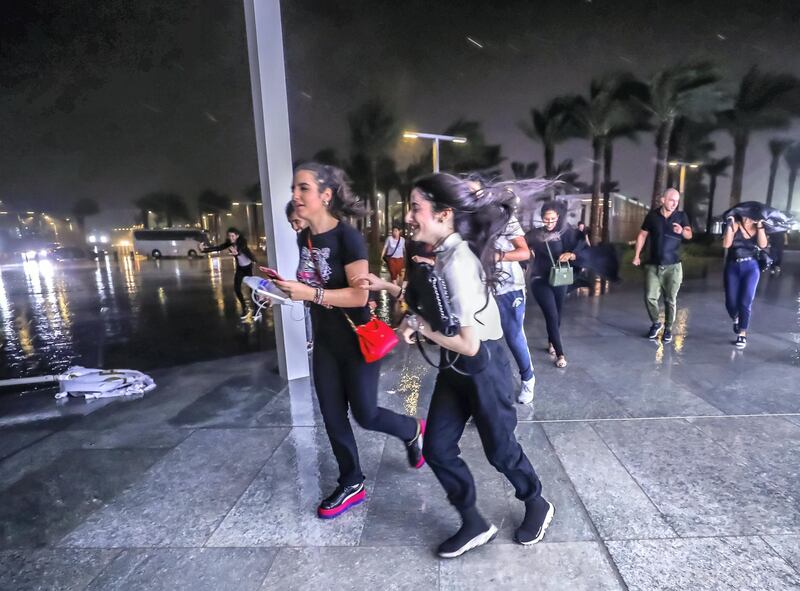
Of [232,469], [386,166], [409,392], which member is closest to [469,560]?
[232,469]

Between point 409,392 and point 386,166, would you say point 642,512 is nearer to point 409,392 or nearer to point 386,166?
point 409,392

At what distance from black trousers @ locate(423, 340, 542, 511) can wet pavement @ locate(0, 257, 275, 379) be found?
475 centimetres

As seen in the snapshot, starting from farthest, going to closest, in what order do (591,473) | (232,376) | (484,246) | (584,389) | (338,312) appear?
(232,376)
(584,389)
(591,473)
(338,312)
(484,246)

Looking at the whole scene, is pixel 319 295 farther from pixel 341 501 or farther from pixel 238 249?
pixel 238 249

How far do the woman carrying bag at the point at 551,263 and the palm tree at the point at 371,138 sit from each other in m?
20.0

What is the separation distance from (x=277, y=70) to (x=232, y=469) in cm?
376

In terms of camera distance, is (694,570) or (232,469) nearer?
(694,570)

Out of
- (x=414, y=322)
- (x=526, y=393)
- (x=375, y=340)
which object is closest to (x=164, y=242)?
(x=526, y=393)

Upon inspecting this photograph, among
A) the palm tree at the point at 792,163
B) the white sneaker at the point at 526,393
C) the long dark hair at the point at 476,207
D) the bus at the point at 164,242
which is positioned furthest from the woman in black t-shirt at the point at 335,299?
the bus at the point at 164,242

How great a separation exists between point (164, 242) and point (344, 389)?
37.7m

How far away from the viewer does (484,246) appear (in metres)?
1.92

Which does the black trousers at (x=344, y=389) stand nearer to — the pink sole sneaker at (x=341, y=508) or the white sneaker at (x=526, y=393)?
the pink sole sneaker at (x=341, y=508)

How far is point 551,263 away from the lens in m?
4.63

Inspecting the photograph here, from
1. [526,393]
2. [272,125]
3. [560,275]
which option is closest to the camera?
[526,393]
